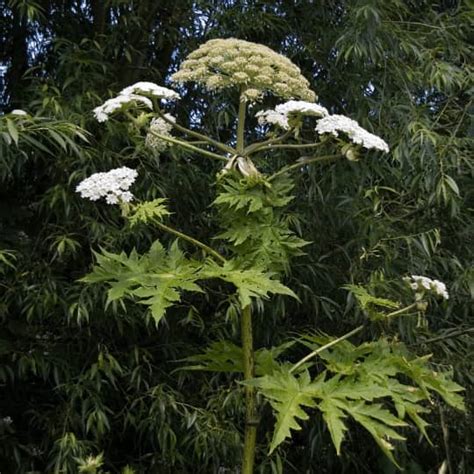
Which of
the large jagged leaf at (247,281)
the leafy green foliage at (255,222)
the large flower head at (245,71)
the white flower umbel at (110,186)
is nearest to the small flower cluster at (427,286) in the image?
the leafy green foliage at (255,222)

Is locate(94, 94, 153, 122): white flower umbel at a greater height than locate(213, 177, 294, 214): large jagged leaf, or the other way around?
locate(94, 94, 153, 122): white flower umbel

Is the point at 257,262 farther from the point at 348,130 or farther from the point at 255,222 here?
the point at 348,130

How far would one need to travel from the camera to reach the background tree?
110 inches

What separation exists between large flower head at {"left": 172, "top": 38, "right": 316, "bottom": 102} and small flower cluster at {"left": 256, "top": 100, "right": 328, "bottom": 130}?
55 mm

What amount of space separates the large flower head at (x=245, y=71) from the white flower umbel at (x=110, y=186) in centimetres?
31

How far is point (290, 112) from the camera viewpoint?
6.46ft

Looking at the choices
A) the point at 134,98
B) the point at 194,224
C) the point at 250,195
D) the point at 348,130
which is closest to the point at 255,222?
the point at 250,195

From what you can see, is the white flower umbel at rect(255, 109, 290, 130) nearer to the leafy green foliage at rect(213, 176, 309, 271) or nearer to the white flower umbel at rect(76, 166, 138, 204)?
the leafy green foliage at rect(213, 176, 309, 271)

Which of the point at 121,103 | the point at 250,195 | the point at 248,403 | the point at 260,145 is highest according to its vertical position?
the point at 121,103

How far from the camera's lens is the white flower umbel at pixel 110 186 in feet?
6.25

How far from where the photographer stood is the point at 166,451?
2.82m

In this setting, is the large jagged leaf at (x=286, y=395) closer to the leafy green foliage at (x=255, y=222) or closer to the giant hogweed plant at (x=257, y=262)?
the giant hogweed plant at (x=257, y=262)

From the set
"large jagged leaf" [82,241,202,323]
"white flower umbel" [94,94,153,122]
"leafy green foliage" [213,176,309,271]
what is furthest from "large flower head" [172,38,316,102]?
"large jagged leaf" [82,241,202,323]

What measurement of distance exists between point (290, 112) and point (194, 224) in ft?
3.88
